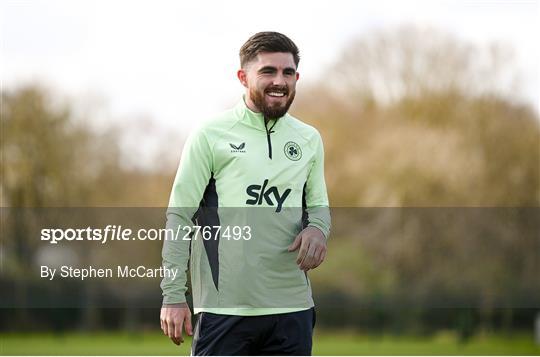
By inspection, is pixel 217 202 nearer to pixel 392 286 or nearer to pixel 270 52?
pixel 270 52

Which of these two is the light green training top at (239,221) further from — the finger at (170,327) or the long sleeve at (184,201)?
the finger at (170,327)

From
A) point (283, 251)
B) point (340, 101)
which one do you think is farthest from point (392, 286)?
point (283, 251)

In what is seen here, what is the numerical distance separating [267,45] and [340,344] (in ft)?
101

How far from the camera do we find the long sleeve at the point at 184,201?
3.87 meters

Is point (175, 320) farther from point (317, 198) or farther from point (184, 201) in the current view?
point (317, 198)

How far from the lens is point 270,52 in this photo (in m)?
3.94

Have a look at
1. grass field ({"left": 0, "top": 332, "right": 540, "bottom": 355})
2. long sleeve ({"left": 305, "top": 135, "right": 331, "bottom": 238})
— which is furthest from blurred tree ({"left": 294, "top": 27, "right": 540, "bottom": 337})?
long sleeve ({"left": 305, "top": 135, "right": 331, "bottom": 238})

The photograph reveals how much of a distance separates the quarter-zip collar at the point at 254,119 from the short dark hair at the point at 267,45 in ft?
0.69

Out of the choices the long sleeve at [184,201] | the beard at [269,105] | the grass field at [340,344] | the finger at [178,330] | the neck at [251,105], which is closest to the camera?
the finger at [178,330]

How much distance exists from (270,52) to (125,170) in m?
31.4

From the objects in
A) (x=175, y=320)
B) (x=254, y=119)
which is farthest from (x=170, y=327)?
(x=254, y=119)

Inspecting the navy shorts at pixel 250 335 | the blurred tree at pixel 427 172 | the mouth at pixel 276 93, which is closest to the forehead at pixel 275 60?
the mouth at pixel 276 93

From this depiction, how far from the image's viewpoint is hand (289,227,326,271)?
382 centimetres

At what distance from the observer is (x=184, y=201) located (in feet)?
12.9
